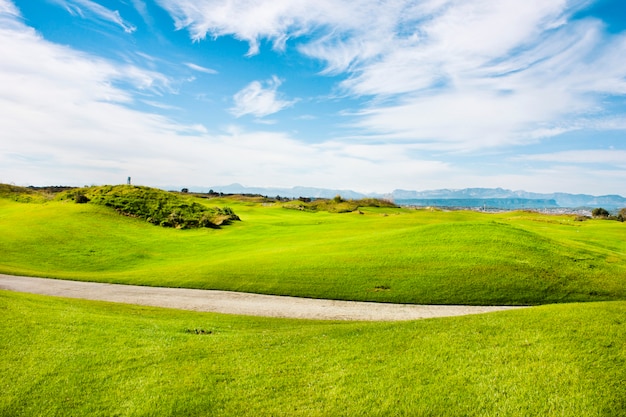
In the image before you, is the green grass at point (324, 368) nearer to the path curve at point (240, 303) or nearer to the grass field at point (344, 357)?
the grass field at point (344, 357)

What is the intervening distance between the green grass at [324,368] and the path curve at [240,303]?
729cm

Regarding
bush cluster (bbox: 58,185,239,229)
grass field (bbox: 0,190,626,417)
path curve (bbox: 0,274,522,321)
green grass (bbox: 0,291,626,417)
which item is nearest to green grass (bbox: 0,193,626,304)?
grass field (bbox: 0,190,626,417)

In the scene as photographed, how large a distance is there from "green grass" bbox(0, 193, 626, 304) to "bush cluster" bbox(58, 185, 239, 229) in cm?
1223

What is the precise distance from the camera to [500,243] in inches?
1423

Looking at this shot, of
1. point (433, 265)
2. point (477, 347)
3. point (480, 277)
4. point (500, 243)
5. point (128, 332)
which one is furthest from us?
point (500, 243)

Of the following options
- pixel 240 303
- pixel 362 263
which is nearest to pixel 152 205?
pixel 240 303

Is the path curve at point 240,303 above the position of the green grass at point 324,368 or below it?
below

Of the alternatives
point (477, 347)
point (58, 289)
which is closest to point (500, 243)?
point (477, 347)

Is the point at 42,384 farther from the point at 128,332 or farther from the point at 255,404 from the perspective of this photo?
the point at 255,404

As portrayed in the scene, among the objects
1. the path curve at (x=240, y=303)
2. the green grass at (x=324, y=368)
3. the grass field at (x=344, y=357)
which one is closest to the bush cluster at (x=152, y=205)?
the path curve at (x=240, y=303)

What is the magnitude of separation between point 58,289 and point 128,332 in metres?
19.5

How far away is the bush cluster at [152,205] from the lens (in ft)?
217

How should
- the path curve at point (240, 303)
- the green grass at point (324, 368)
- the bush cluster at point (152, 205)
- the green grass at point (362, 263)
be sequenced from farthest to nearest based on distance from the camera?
the bush cluster at point (152, 205)
the green grass at point (362, 263)
the path curve at point (240, 303)
the green grass at point (324, 368)

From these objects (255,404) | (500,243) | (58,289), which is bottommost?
(58,289)
